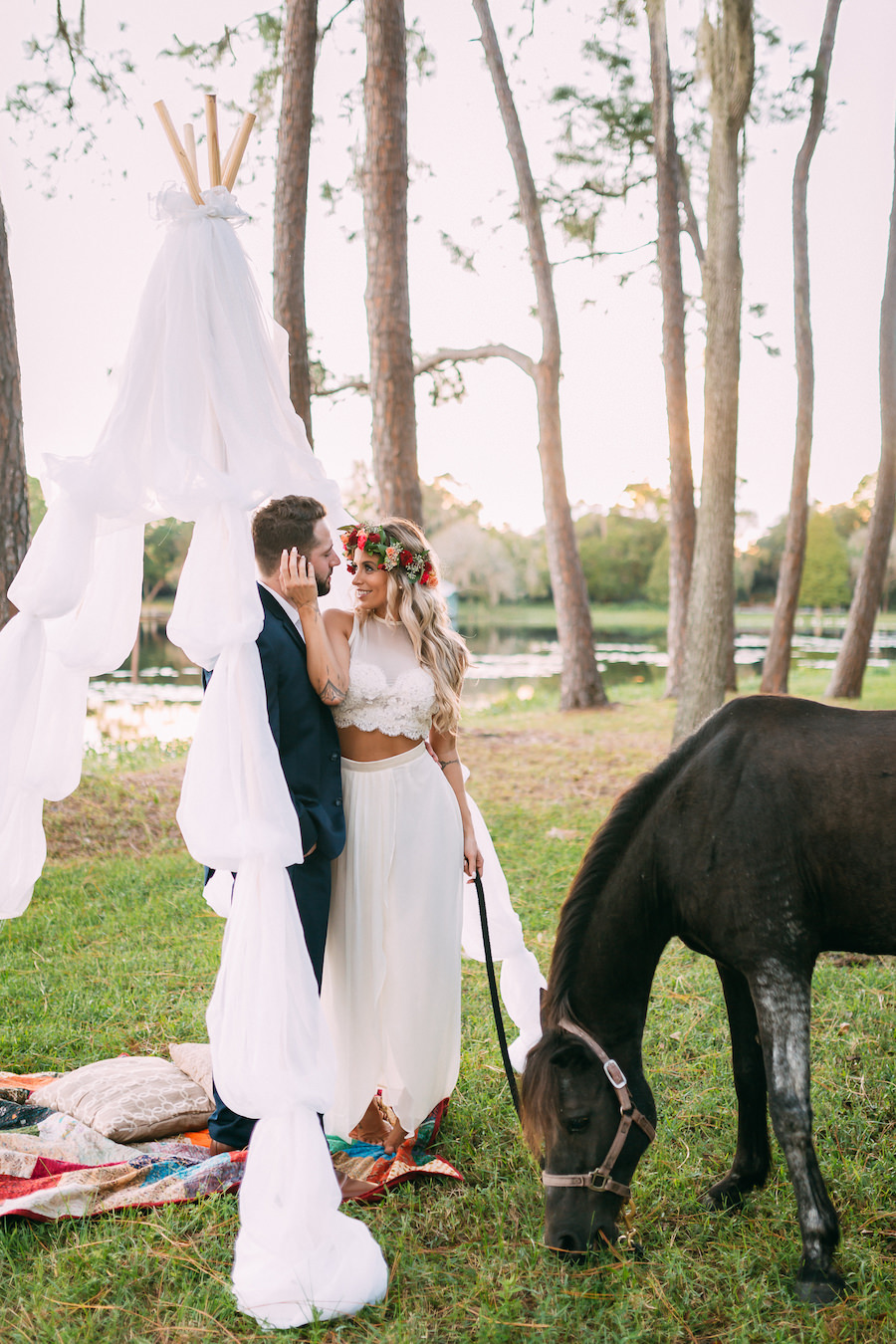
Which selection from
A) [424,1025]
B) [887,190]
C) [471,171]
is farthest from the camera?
[471,171]

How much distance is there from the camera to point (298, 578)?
9.61ft

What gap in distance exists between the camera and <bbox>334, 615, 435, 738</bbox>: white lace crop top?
3.13 meters

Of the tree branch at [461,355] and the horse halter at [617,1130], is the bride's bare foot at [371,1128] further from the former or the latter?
the tree branch at [461,355]

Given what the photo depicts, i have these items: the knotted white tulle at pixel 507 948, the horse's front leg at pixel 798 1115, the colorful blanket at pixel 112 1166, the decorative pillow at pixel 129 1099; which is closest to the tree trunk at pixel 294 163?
the knotted white tulle at pixel 507 948

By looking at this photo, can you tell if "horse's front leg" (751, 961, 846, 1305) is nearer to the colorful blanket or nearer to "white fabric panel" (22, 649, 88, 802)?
the colorful blanket

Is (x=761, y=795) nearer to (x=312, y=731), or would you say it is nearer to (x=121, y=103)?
(x=312, y=731)

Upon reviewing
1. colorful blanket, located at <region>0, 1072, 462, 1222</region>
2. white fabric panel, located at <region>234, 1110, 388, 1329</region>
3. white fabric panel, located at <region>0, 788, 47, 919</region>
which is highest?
white fabric panel, located at <region>0, 788, 47, 919</region>

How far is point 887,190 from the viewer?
41.2ft

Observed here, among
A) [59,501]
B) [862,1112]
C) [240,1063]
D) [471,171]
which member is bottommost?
[862,1112]

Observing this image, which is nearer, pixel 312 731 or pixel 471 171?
pixel 312 731

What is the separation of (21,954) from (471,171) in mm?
13652

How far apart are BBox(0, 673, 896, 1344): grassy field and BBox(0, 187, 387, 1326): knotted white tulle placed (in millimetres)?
275

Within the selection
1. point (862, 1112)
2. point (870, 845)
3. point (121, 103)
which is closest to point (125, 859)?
point (862, 1112)

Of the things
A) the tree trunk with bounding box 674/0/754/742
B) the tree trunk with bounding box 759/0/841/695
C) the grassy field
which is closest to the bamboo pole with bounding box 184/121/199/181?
the grassy field
